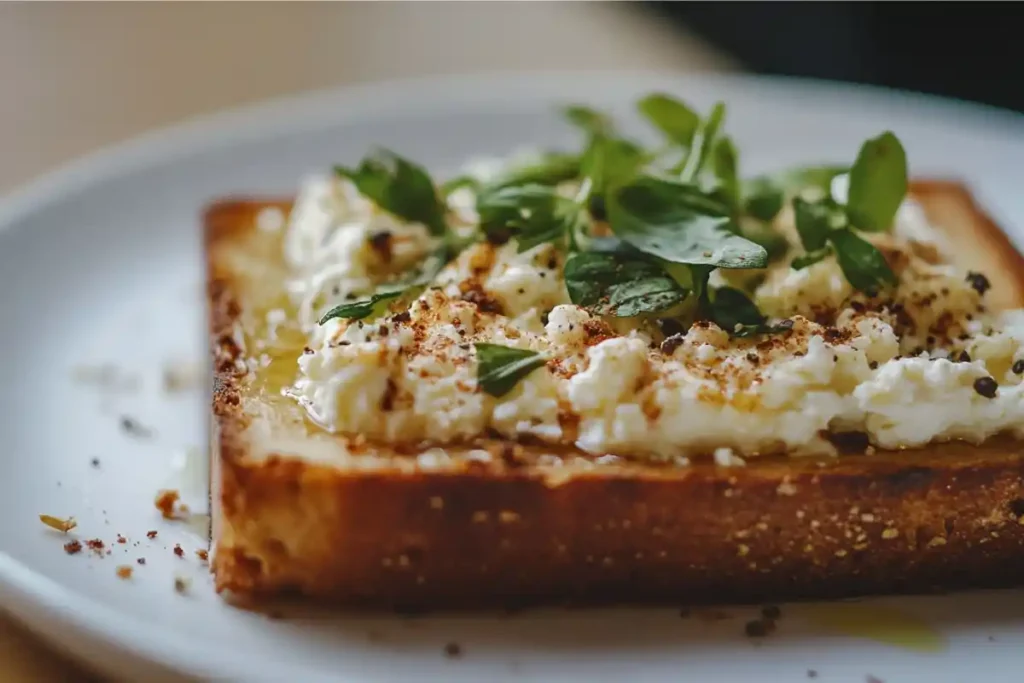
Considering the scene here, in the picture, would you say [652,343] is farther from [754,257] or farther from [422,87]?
[422,87]

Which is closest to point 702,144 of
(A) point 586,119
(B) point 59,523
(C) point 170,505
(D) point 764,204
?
(D) point 764,204

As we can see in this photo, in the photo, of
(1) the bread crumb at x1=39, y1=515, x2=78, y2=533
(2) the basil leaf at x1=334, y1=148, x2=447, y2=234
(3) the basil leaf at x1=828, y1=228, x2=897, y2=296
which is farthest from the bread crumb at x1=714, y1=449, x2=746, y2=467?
(1) the bread crumb at x1=39, y1=515, x2=78, y2=533

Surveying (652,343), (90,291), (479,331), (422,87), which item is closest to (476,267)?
(479,331)

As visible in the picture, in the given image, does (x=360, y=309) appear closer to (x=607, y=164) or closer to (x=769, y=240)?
(x=607, y=164)

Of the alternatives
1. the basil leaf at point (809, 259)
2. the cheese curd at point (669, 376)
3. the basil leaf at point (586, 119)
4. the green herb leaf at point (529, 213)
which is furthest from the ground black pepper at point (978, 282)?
the basil leaf at point (586, 119)

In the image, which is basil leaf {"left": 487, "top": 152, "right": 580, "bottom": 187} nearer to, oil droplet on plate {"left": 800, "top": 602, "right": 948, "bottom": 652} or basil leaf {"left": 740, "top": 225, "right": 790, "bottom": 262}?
basil leaf {"left": 740, "top": 225, "right": 790, "bottom": 262}

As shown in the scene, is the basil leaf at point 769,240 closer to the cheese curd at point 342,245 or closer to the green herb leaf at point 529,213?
the green herb leaf at point 529,213

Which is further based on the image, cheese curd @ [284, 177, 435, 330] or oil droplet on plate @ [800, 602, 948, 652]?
cheese curd @ [284, 177, 435, 330]
